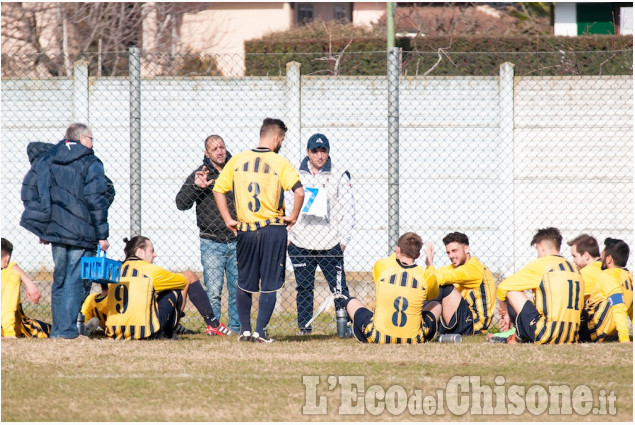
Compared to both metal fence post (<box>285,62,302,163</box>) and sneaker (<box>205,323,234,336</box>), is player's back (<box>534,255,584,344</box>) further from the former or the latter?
metal fence post (<box>285,62,302,163</box>)

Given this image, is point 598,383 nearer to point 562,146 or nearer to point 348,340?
point 348,340

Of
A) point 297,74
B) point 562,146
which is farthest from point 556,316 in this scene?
point 297,74

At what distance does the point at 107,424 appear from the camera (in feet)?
16.3

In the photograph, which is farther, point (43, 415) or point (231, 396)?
point (231, 396)

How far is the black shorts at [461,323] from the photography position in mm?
8023

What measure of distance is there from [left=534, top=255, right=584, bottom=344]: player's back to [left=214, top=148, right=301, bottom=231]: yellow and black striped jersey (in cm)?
211

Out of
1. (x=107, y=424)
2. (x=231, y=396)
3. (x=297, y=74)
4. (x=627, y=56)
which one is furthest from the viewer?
(x=627, y=56)

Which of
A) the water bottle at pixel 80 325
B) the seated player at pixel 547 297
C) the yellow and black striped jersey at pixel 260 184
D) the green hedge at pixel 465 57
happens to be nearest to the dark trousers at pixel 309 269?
the yellow and black striped jersey at pixel 260 184

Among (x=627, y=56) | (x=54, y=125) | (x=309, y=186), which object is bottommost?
(x=309, y=186)

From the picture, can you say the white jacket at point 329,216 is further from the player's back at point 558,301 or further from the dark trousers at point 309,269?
the player's back at point 558,301

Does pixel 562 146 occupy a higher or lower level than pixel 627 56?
lower

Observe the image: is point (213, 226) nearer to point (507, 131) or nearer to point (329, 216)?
point (329, 216)

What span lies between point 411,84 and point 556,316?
396cm

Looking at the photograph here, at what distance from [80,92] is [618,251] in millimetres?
6083
